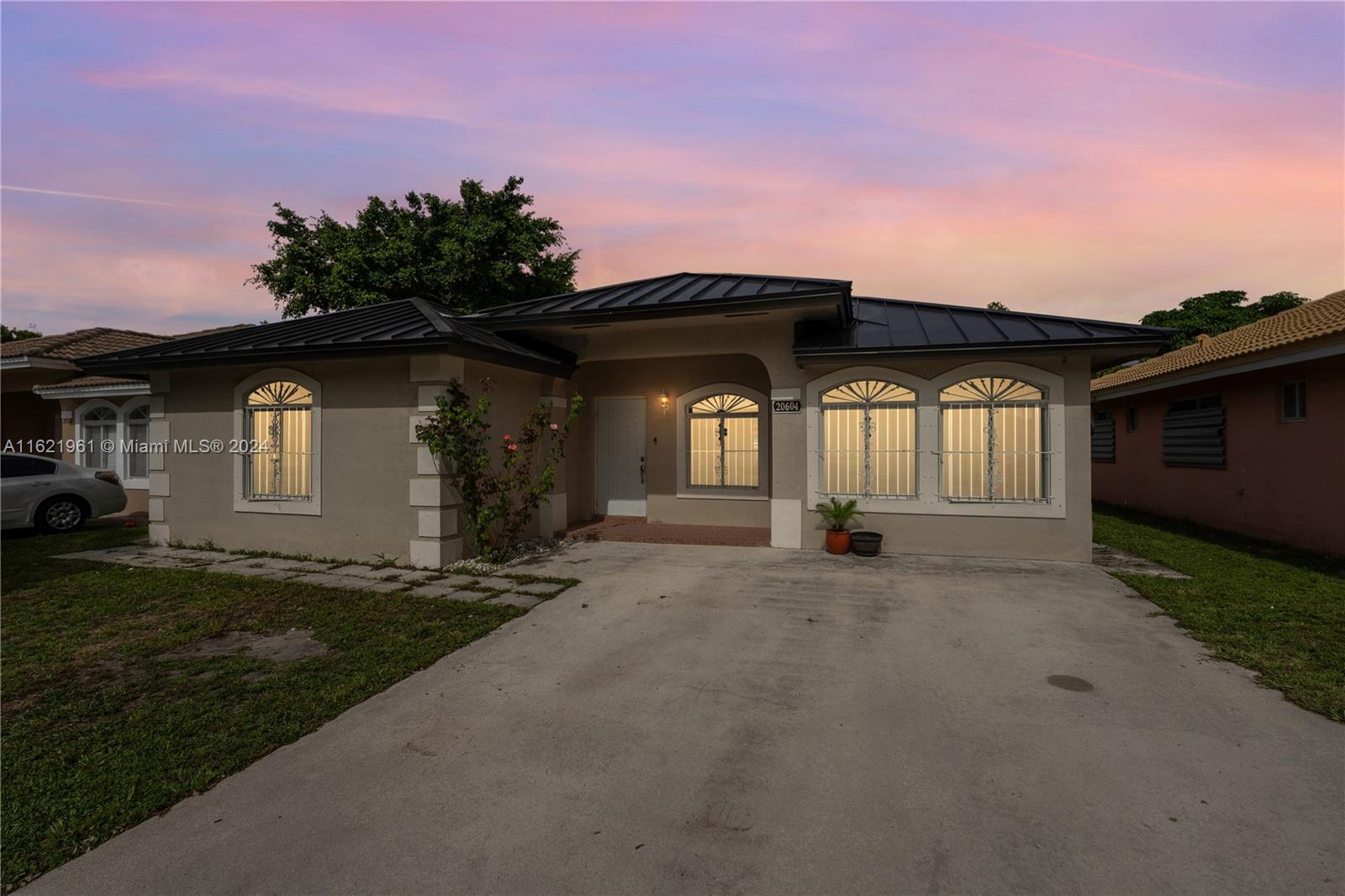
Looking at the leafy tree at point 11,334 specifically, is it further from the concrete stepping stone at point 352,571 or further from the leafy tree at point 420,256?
the concrete stepping stone at point 352,571

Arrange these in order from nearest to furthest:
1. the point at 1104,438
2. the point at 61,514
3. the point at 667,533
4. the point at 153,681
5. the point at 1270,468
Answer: the point at 153,681, the point at 1270,468, the point at 667,533, the point at 61,514, the point at 1104,438

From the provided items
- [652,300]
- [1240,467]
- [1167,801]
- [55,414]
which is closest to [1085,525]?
[1240,467]

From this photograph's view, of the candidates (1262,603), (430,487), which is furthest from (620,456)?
(1262,603)

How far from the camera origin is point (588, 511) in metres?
11.4

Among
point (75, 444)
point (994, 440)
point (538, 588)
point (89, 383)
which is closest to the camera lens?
point (538, 588)

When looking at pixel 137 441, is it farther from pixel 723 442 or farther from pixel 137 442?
pixel 723 442

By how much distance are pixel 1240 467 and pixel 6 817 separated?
15011mm

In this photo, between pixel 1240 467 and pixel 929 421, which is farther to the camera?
pixel 1240 467

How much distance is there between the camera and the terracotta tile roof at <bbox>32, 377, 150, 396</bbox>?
40.8 ft

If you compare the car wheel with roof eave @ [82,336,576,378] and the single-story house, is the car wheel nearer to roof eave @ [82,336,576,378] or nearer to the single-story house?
the single-story house

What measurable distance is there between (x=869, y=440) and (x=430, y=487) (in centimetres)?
611

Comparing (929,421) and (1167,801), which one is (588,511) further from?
(1167,801)

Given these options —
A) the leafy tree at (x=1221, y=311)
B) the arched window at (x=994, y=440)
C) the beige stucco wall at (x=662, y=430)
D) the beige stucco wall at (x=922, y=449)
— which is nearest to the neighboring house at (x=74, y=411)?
the beige stucco wall at (x=662, y=430)

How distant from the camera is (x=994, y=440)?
320 inches
